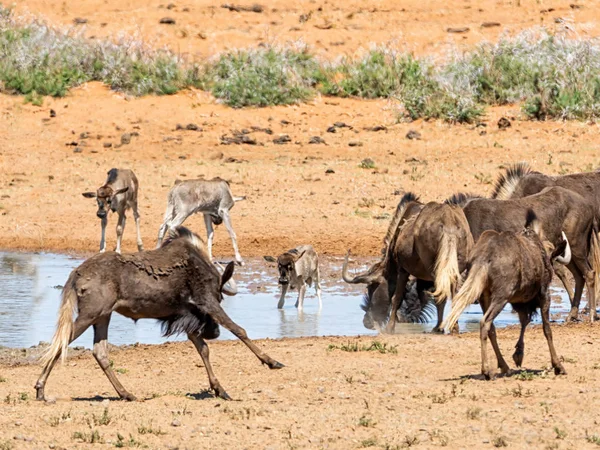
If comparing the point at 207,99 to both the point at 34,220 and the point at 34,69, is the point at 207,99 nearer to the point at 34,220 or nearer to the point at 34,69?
the point at 34,69

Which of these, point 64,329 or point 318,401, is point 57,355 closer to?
point 64,329

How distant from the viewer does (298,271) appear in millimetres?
14297

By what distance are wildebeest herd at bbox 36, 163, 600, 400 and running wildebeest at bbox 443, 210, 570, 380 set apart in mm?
11

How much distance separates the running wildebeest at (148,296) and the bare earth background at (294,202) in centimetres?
41

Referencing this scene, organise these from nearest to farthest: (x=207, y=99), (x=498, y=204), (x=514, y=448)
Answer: (x=514, y=448) < (x=498, y=204) < (x=207, y=99)

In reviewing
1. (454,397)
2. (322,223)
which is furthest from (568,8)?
(454,397)

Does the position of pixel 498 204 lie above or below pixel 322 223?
above

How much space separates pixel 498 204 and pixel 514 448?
577 cm

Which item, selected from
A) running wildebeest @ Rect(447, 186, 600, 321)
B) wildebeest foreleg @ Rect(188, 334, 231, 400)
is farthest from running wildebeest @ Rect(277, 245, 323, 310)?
wildebeest foreleg @ Rect(188, 334, 231, 400)

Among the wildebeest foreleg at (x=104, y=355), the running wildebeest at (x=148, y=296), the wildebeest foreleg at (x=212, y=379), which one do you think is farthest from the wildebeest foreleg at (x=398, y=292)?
the wildebeest foreleg at (x=104, y=355)

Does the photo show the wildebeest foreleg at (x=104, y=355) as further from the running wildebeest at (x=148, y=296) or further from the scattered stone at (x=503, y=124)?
the scattered stone at (x=503, y=124)

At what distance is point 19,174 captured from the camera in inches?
899

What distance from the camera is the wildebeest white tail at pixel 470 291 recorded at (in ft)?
29.3

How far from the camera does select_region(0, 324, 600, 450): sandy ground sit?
7320mm
